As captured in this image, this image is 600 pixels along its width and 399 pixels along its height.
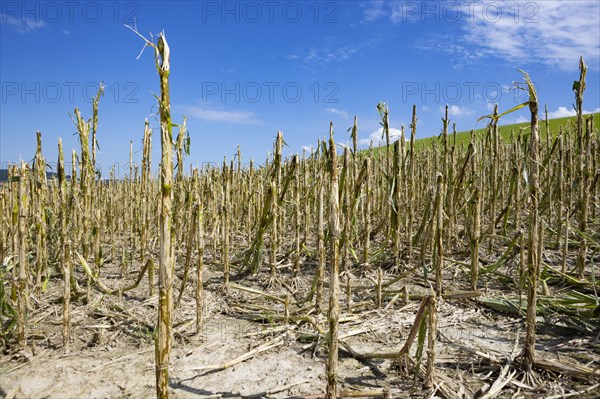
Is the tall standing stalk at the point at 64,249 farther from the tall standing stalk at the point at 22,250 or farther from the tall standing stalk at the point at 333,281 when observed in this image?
the tall standing stalk at the point at 333,281

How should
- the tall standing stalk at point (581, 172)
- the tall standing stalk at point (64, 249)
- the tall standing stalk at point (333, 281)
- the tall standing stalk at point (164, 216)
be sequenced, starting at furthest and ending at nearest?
the tall standing stalk at point (581, 172) < the tall standing stalk at point (64, 249) < the tall standing stalk at point (333, 281) < the tall standing stalk at point (164, 216)

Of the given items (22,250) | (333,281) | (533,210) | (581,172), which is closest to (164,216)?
(333,281)

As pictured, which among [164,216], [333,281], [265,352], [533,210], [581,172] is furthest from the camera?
[581,172]

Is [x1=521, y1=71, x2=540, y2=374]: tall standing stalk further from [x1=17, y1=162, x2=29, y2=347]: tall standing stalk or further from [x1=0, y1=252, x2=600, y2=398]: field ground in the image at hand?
[x1=17, y1=162, x2=29, y2=347]: tall standing stalk

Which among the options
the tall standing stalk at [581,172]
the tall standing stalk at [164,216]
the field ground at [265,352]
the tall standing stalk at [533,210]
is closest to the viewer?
the tall standing stalk at [164,216]

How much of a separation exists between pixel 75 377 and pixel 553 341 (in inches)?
131

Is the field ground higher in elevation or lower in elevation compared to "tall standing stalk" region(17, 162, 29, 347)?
lower

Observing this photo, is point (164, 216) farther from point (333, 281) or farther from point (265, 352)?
point (265, 352)

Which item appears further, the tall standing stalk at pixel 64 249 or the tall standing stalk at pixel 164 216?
the tall standing stalk at pixel 64 249

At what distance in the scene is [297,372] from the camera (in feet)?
8.59

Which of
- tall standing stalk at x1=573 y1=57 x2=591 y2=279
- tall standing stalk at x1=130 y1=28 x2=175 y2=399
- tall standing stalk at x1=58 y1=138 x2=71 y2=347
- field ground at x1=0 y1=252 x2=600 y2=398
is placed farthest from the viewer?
tall standing stalk at x1=573 y1=57 x2=591 y2=279

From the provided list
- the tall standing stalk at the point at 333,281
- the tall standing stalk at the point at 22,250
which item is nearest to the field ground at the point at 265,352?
the tall standing stalk at the point at 22,250

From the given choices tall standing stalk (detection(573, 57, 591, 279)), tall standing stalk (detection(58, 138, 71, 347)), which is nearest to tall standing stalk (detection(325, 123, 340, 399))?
tall standing stalk (detection(58, 138, 71, 347))

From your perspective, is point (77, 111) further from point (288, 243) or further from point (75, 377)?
point (288, 243)
